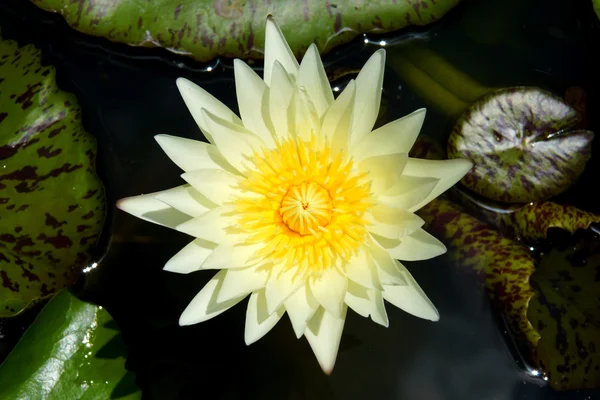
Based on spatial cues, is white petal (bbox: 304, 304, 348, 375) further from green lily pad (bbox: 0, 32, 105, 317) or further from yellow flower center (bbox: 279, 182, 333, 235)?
green lily pad (bbox: 0, 32, 105, 317)

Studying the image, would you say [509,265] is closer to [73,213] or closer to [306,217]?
[306,217]

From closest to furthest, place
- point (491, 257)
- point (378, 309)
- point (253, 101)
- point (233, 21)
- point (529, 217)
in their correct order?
1. point (378, 309)
2. point (253, 101)
3. point (491, 257)
4. point (529, 217)
5. point (233, 21)

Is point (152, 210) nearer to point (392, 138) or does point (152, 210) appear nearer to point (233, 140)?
point (233, 140)

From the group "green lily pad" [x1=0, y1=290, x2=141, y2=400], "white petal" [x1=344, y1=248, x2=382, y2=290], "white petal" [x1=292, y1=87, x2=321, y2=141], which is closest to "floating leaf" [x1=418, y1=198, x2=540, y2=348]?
"white petal" [x1=344, y1=248, x2=382, y2=290]

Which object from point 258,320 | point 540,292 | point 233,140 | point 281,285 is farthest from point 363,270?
point 540,292

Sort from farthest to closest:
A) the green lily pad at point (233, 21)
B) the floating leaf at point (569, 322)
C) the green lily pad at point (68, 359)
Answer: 1. the green lily pad at point (233, 21)
2. the floating leaf at point (569, 322)
3. the green lily pad at point (68, 359)

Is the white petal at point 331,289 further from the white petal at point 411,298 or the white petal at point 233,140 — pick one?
the white petal at point 233,140

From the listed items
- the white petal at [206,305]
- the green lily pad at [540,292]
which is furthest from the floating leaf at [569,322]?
the white petal at [206,305]
